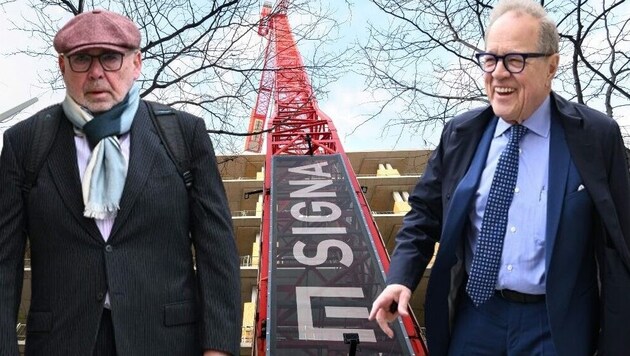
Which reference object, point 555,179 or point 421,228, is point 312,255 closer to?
point 421,228

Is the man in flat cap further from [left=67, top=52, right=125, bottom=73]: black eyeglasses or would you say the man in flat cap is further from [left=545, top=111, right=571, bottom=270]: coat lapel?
[left=545, top=111, right=571, bottom=270]: coat lapel

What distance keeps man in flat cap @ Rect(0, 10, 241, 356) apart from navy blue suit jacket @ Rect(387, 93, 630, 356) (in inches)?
30.7

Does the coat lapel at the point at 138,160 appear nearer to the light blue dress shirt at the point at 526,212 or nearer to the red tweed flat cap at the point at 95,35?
the red tweed flat cap at the point at 95,35

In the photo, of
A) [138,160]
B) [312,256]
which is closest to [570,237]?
[138,160]

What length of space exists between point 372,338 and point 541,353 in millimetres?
4478

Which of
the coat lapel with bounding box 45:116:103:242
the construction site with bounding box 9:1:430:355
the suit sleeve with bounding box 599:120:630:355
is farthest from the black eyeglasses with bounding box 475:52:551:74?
the construction site with bounding box 9:1:430:355

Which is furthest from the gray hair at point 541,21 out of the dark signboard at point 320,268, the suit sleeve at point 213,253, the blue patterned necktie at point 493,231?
the dark signboard at point 320,268

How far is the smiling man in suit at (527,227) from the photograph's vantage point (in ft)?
7.06

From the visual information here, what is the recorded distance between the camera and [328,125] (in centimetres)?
1574

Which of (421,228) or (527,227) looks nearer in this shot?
(527,227)

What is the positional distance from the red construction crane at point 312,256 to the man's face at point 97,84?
3.02m

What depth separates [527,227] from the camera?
7.37 feet

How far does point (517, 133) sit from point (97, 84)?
1.59m

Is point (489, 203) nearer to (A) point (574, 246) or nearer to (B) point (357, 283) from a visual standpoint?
(A) point (574, 246)
